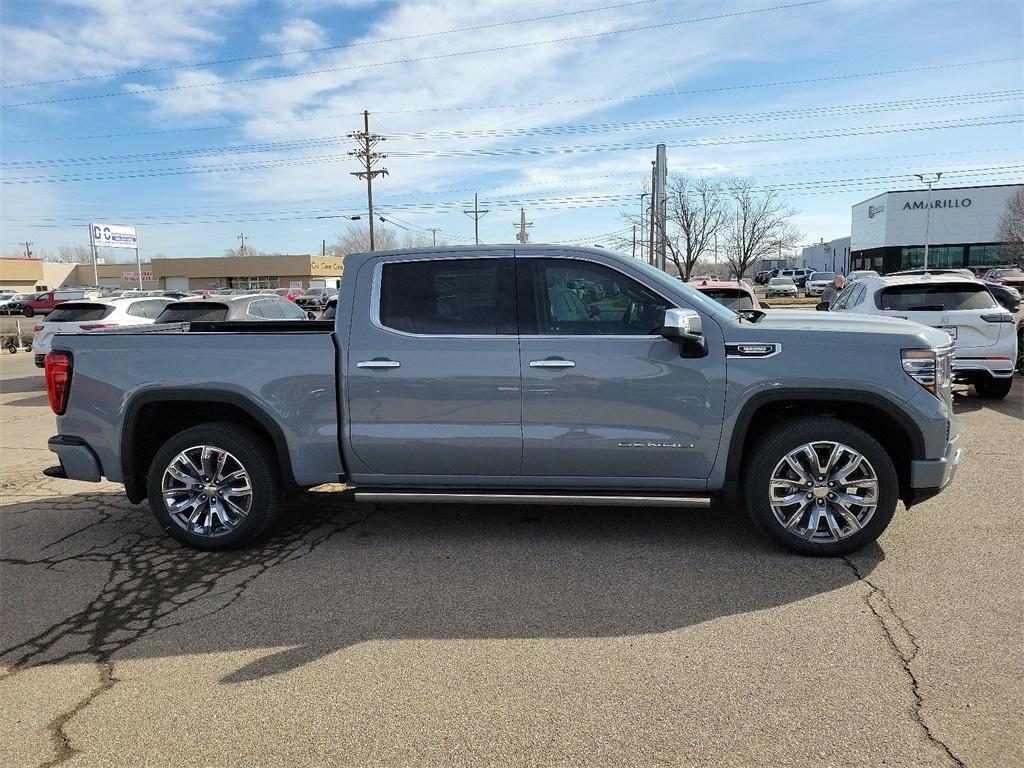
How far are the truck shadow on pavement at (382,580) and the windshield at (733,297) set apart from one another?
5037 millimetres

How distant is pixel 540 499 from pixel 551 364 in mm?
822

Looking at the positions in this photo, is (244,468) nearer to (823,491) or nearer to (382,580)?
(382,580)

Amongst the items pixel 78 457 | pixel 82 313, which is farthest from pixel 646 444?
pixel 82 313

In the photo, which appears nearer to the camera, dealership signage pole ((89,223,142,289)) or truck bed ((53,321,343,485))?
truck bed ((53,321,343,485))

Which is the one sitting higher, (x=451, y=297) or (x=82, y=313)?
(x=451, y=297)

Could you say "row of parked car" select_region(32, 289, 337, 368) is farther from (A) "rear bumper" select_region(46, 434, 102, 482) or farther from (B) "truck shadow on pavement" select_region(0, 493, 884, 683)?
(A) "rear bumper" select_region(46, 434, 102, 482)

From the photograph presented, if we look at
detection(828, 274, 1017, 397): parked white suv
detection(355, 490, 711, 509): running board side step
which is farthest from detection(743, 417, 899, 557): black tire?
detection(828, 274, 1017, 397): parked white suv

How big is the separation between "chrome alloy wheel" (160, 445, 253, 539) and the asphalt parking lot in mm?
230

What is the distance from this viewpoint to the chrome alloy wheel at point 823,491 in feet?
14.0

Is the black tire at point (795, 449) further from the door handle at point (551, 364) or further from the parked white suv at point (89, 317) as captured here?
the parked white suv at point (89, 317)

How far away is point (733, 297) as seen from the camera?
9.91 m

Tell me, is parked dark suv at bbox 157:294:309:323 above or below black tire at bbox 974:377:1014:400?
above

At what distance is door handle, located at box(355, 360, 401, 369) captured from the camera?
447 centimetres

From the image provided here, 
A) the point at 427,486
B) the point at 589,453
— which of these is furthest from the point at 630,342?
the point at 427,486
